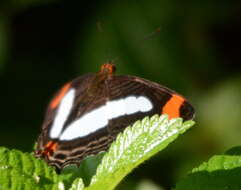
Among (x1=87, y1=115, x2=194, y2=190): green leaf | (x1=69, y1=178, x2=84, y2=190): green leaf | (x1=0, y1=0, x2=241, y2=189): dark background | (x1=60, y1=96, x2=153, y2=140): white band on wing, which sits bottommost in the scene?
(x1=69, y1=178, x2=84, y2=190): green leaf

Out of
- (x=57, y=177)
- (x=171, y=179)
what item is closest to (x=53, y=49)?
(x=171, y=179)

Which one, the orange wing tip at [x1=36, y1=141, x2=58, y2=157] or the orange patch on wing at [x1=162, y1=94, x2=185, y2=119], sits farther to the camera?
the orange wing tip at [x1=36, y1=141, x2=58, y2=157]

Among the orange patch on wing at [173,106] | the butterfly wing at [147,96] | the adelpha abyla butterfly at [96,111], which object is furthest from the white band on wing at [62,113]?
the orange patch on wing at [173,106]

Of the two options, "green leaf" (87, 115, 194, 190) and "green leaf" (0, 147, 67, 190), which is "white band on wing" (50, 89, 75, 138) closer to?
"green leaf" (0, 147, 67, 190)

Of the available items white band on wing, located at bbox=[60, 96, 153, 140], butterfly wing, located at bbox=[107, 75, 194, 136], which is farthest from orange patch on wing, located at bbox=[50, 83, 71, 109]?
butterfly wing, located at bbox=[107, 75, 194, 136]

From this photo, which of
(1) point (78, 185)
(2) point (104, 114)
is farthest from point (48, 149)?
(1) point (78, 185)

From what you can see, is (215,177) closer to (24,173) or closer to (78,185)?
(78,185)
